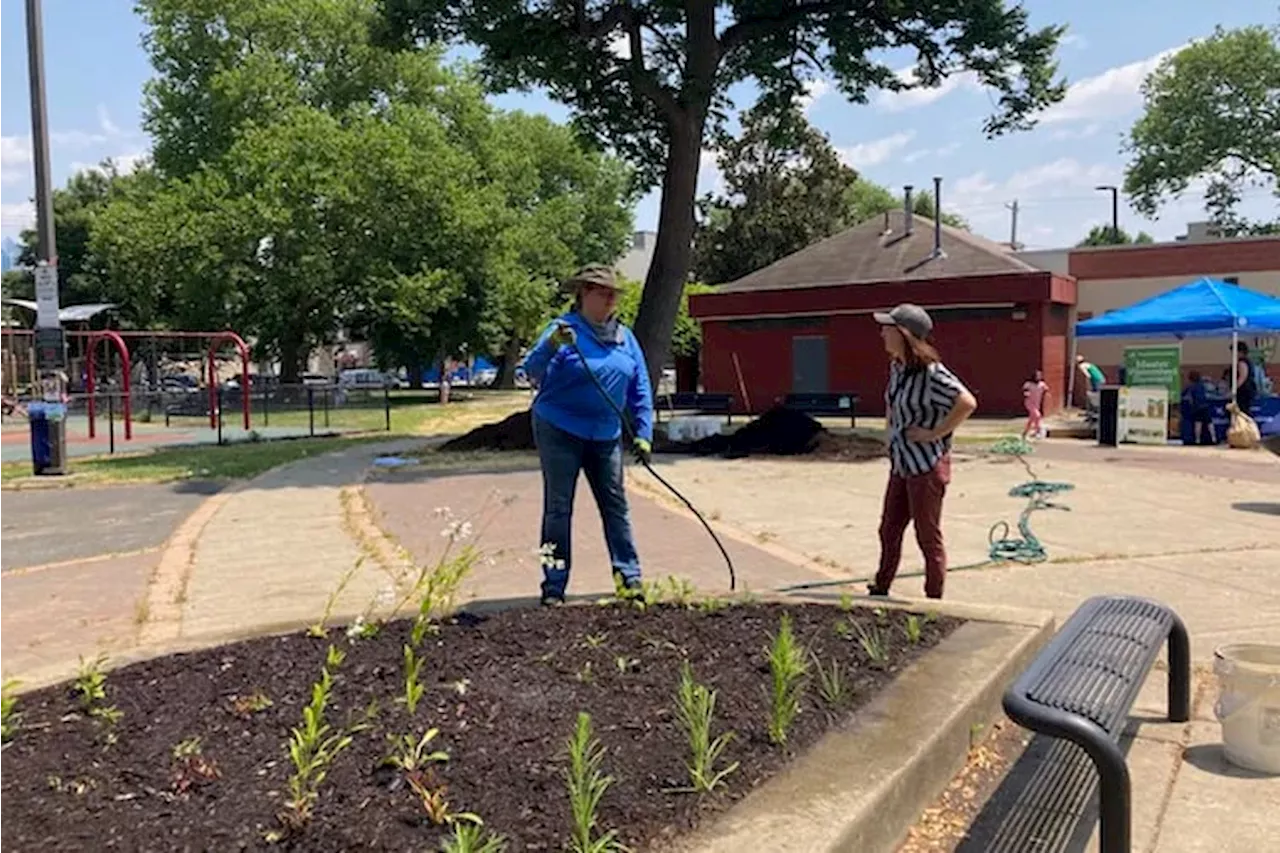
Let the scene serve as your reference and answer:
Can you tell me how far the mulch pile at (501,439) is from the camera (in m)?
17.6

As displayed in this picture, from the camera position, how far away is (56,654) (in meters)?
5.49

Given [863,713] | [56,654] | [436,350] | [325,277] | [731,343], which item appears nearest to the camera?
[863,713]

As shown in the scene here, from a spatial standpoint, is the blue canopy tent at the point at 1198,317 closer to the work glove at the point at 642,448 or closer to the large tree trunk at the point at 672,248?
the large tree trunk at the point at 672,248

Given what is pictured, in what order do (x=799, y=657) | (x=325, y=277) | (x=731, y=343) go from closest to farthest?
(x=799, y=657) < (x=731, y=343) < (x=325, y=277)

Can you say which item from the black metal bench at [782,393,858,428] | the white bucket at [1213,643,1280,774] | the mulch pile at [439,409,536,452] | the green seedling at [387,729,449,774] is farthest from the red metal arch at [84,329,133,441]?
the white bucket at [1213,643,1280,774]

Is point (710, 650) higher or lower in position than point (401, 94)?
lower

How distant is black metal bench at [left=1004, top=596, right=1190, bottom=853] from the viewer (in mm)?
2746

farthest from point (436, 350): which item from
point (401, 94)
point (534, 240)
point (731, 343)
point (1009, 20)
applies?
point (1009, 20)

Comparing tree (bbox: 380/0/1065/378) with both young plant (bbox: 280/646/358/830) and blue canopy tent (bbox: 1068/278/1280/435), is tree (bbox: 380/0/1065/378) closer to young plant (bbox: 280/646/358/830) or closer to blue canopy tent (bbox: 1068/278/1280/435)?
blue canopy tent (bbox: 1068/278/1280/435)

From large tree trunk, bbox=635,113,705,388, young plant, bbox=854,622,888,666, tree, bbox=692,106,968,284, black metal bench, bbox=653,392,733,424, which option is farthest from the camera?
tree, bbox=692,106,968,284

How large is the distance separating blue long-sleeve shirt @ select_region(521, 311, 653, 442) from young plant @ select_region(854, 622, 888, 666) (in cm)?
162

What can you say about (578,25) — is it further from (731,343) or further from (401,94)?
(401,94)

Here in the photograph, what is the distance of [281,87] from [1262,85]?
42206 mm

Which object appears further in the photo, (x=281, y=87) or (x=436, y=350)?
(x=436, y=350)
